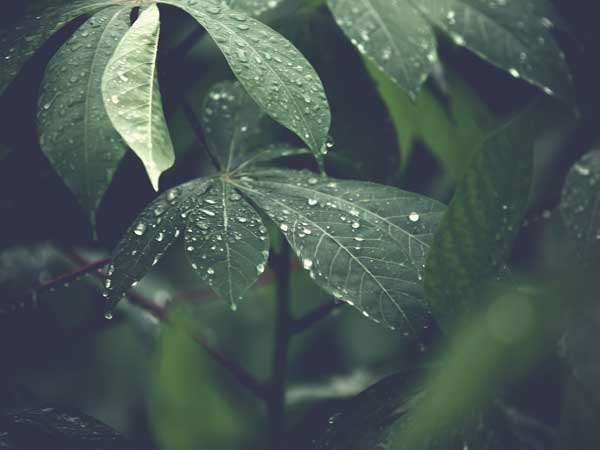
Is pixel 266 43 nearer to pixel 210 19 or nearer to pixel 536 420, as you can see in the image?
pixel 210 19

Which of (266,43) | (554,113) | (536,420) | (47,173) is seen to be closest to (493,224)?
(266,43)

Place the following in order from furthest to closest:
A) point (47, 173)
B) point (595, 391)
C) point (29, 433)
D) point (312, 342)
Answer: point (312, 342), point (47, 173), point (29, 433), point (595, 391)

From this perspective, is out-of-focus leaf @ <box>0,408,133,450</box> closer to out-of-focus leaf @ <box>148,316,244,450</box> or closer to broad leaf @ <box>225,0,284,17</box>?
out-of-focus leaf @ <box>148,316,244,450</box>

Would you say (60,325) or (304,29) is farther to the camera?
(60,325)

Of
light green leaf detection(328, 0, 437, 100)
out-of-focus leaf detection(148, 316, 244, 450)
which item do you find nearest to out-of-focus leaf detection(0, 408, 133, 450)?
out-of-focus leaf detection(148, 316, 244, 450)

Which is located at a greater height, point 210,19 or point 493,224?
point 210,19

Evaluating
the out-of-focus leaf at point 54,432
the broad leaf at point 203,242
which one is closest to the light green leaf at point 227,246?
the broad leaf at point 203,242

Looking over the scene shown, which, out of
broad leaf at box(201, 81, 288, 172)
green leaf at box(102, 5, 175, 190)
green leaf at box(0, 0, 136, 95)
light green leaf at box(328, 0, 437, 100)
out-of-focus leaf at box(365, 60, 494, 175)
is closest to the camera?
green leaf at box(102, 5, 175, 190)
